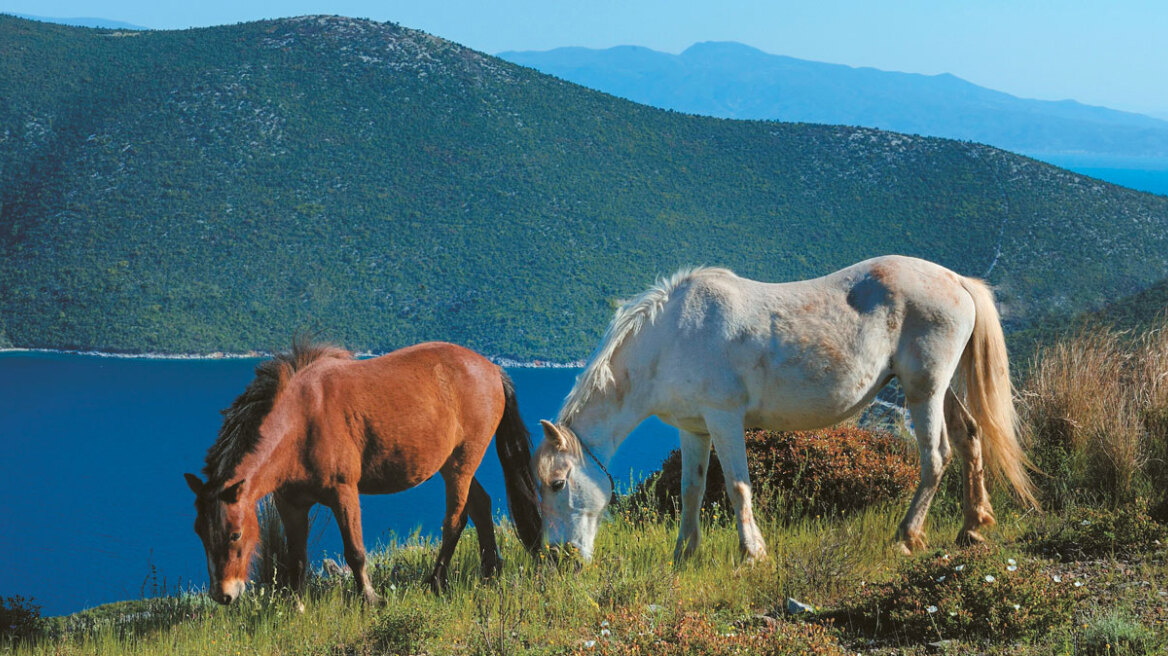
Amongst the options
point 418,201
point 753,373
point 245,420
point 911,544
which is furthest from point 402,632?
point 418,201

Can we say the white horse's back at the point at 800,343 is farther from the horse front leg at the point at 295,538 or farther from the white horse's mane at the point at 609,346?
the horse front leg at the point at 295,538

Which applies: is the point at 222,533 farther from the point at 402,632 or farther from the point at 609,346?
the point at 609,346

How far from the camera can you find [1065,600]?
13.6 ft

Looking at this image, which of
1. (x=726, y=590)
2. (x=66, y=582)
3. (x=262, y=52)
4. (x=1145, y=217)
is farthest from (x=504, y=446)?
(x=262, y=52)

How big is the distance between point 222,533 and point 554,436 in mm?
1662

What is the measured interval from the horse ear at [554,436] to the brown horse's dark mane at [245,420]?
1.27 meters

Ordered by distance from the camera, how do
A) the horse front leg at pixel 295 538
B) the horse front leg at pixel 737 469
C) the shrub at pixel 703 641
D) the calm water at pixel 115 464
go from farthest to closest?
the calm water at pixel 115 464 < the horse front leg at pixel 737 469 < the horse front leg at pixel 295 538 < the shrub at pixel 703 641

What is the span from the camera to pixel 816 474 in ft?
22.5

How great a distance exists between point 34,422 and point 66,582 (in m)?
22.8

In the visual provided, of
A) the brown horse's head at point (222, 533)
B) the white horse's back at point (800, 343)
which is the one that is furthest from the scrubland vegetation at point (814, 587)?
the white horse's back at point (800, 343)

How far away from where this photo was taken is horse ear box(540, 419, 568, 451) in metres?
4.92

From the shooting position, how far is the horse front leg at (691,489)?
5.42 metres

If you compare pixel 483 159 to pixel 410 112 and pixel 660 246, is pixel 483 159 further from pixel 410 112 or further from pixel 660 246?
pixel 660 246

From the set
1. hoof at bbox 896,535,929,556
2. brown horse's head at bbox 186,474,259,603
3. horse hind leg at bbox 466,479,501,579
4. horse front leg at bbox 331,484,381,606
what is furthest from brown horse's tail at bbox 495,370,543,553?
hoof at bbox 896,535,929,556
